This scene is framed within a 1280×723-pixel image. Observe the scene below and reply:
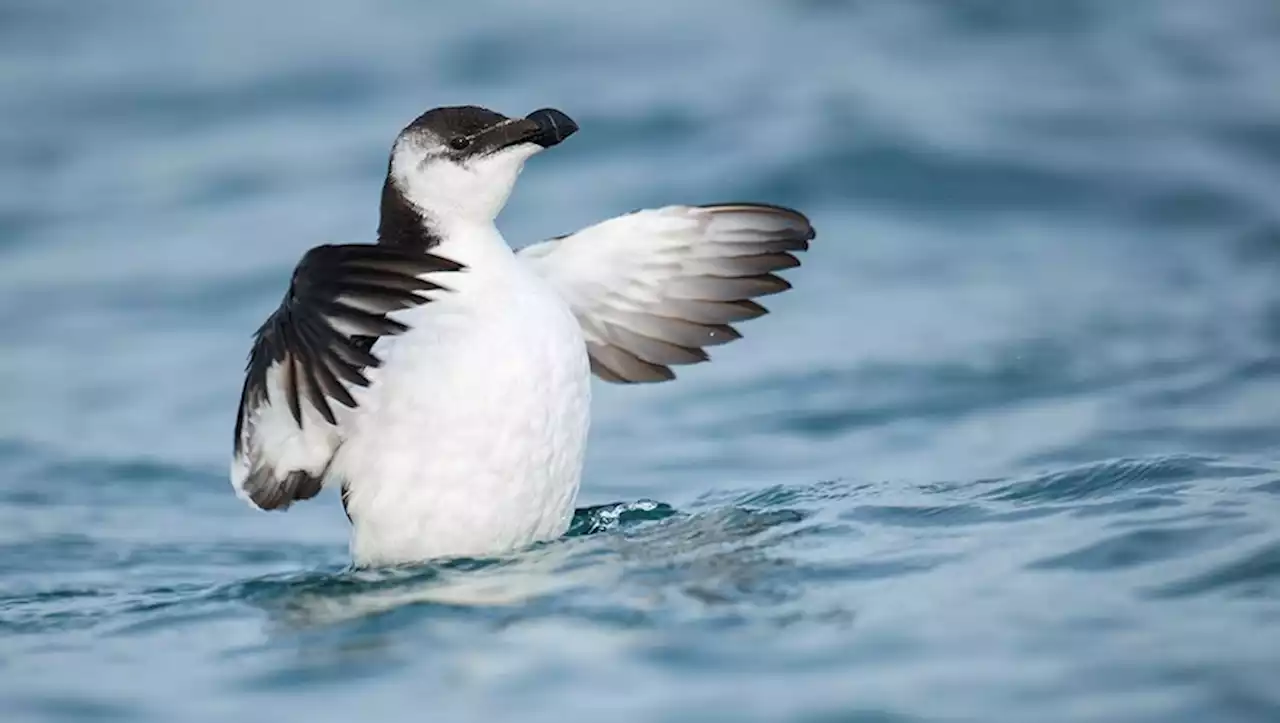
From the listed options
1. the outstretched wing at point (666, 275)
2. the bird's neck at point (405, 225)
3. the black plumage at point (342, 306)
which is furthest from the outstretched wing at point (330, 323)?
the outstretched wing at point (666, 275)

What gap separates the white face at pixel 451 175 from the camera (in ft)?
19.6

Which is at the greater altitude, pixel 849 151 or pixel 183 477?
pixel 849 151

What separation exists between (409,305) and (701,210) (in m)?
1.79

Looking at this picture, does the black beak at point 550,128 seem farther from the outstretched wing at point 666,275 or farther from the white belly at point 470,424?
the outstretched wing at point 666,275

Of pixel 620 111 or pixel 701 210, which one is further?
pixel 620 111

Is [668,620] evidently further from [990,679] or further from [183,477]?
[183,477]

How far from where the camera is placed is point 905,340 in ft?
31.1

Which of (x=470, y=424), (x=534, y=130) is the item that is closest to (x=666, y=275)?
(x=534, y=130)

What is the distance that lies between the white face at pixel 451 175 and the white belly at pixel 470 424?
0.21 meters

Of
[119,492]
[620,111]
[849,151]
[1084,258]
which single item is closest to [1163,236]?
[1084,258]

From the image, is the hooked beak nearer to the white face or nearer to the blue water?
the white face

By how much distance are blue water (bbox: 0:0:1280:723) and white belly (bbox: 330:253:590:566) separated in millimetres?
156

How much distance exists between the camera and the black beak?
5.86 m

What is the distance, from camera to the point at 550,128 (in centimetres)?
586
